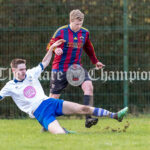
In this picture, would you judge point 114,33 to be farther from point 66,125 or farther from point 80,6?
point 66,125

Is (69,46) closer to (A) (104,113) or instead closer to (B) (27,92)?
(B) (27,92)

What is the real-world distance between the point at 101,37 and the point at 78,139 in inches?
178

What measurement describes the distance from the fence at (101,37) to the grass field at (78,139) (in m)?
1.81

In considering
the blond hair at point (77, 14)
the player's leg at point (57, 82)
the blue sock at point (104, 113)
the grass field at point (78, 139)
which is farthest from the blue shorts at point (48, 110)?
the blond hair at point (77, 14)

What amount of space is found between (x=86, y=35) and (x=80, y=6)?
1916mm

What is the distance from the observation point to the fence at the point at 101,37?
11.0m

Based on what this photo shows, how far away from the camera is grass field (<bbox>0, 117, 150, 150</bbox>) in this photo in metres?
A: 6.18

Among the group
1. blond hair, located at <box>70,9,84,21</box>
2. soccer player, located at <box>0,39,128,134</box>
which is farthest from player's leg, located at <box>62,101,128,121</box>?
blond hair, located at <box>70,9,84,21</box>

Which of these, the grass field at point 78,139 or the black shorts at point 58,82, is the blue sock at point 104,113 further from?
the black shorts at point 58,82

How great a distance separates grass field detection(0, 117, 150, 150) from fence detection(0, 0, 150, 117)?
5.93 ft

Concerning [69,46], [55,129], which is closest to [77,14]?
[69,46]

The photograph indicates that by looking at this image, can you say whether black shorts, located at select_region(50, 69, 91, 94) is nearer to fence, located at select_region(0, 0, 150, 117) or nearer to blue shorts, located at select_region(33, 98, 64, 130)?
blue shorts, located at select_region(33, 98, 64, 130)

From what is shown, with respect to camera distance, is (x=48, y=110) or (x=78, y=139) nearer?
(x=78, y=139)

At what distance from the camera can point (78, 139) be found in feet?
22.5
